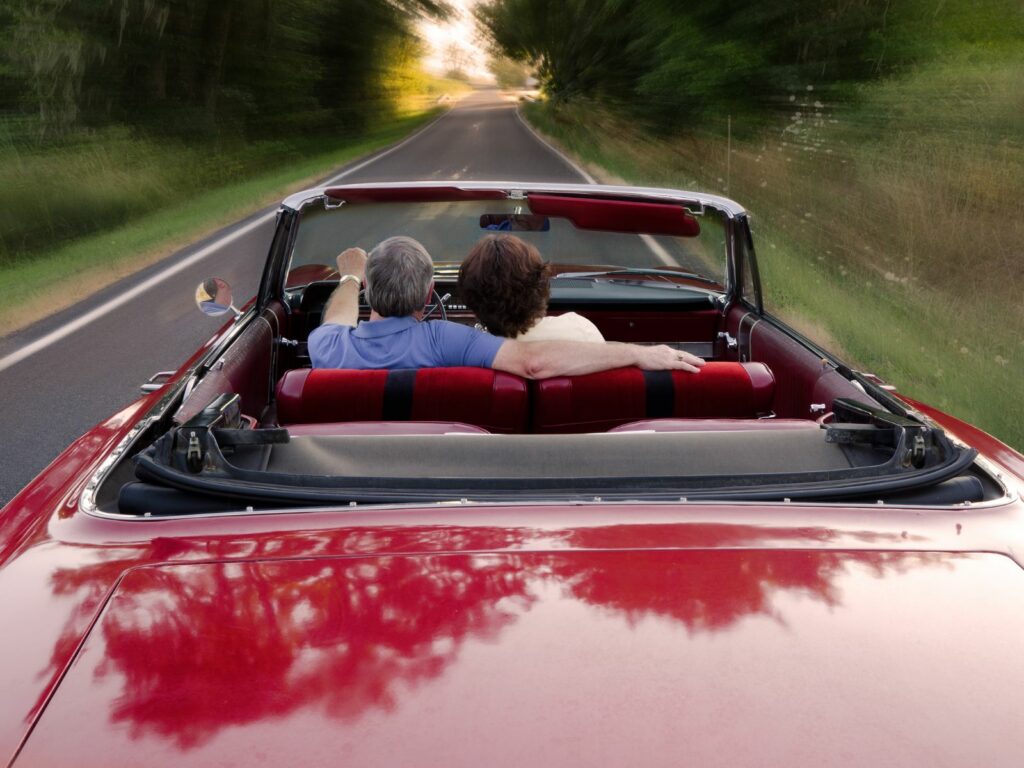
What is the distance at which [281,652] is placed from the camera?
151 cm

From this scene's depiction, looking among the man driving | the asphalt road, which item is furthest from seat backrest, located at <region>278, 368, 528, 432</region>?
the asphalt road

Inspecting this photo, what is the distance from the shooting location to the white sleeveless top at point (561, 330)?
3379 mm

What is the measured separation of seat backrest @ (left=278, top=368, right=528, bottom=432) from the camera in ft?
9.27

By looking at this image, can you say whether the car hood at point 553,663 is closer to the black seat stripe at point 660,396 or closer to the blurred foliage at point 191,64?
the black seat stripe at point 660,396

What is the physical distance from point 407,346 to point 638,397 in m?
0.79

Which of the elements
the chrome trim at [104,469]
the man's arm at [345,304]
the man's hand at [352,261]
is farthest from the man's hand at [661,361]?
the man's hand at [352,261]

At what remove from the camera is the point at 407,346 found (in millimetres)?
3234

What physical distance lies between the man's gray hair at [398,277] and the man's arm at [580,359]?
428 mm

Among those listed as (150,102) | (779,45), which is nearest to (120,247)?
(779,45)

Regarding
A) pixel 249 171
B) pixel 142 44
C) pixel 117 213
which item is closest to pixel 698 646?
pixel 117 213

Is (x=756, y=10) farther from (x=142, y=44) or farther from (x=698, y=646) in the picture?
(x=698, y=646)

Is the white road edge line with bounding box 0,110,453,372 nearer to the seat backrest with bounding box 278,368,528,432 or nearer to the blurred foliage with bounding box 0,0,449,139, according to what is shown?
the seat backrest with bounding box 278,368,528,432

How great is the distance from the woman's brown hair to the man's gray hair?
0.15 meters

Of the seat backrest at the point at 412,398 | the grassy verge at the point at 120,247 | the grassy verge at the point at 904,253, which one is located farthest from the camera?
the grassy verge at the point at 120,247
